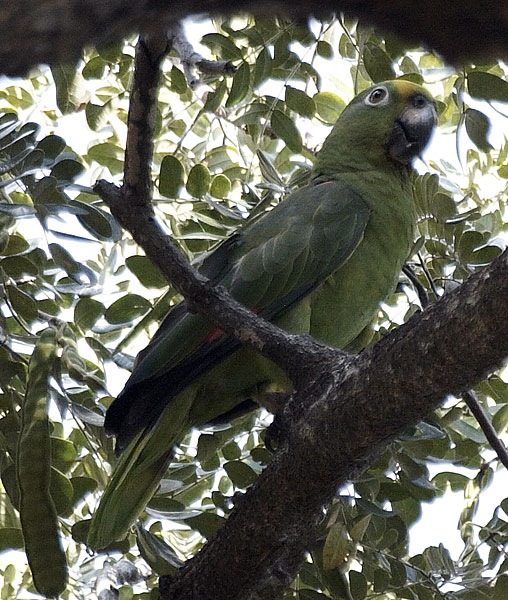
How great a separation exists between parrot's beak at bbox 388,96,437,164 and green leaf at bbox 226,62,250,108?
2.41 feet

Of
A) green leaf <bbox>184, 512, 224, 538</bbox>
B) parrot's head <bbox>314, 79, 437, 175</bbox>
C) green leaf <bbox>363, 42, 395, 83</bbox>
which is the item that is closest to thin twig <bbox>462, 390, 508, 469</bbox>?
green leaf <bbox>184, 512, 224, 538</bbox>

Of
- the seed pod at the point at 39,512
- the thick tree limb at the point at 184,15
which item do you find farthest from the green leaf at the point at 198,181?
the thick tree limb at the point at 184,15

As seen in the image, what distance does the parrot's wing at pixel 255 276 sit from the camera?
194cm

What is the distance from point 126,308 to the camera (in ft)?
6.48

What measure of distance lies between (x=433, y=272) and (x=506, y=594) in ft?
2.46

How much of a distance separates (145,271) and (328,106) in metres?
0.88

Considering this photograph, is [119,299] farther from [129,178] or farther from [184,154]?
[184,154]

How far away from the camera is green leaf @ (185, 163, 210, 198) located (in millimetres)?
2064

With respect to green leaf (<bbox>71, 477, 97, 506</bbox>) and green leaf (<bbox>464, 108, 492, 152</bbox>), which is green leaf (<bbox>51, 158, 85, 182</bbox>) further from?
green leaf (<bbox>464, 108, 492, 152</bbox>)

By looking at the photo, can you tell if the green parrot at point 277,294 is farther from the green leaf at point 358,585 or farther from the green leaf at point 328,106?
the green leaf at point 358,585

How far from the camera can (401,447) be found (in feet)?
5.67

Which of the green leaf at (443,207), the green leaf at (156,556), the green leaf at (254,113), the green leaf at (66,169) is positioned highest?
the green leaf at (254,113)

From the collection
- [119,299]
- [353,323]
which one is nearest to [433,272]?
[353,323]

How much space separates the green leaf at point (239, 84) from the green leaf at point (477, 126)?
52 centimetres
